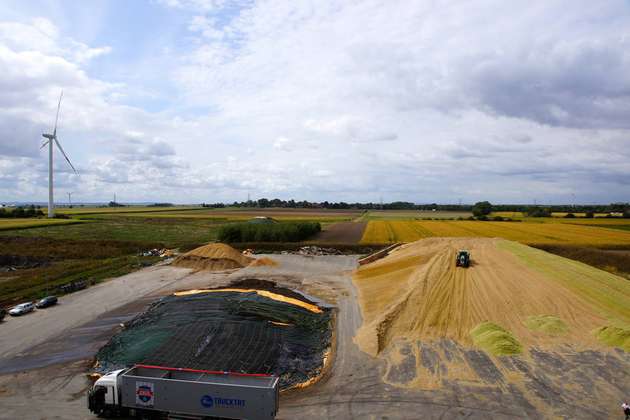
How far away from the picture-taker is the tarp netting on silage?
17578mm

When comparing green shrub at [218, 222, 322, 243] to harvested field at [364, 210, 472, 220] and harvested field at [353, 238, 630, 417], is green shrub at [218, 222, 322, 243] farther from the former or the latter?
harvested field at [364, 210, 472, 220]

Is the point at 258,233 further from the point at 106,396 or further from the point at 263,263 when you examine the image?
the point at 106,396

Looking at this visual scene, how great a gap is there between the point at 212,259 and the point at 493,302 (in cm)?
2857

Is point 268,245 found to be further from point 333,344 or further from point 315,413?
point 315,413

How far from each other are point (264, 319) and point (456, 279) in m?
16.0

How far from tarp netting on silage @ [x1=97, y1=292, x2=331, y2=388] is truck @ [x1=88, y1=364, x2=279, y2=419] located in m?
3.13

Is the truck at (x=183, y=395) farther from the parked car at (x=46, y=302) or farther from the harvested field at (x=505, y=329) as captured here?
the parked car at (x=46, y=302)

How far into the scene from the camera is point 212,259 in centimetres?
4403

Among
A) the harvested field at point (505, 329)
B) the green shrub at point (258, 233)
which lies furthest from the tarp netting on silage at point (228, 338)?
the green shrub at point (258, 233)

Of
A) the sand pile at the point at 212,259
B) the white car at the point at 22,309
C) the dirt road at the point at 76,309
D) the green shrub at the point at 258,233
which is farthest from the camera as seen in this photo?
the green shrub at the point at 258,233

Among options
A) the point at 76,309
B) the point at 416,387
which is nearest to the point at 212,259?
the point at 76,309

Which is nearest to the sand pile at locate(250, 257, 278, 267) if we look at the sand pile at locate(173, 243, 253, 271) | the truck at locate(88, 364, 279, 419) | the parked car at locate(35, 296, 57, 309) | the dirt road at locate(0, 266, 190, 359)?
the sand pile at locate(173, 243, 253, 271)

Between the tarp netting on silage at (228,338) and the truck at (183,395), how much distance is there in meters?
3.13

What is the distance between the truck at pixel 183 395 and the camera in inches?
492
